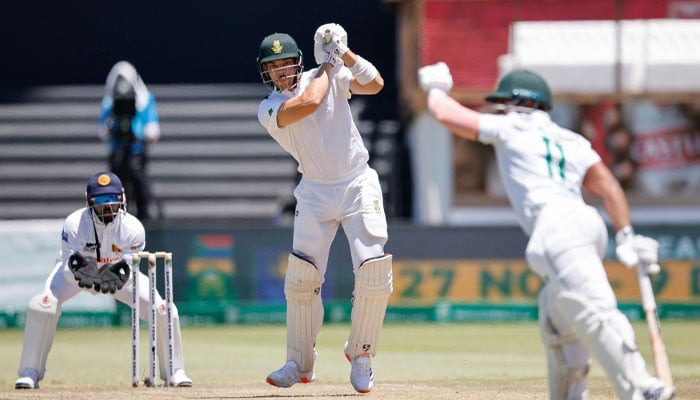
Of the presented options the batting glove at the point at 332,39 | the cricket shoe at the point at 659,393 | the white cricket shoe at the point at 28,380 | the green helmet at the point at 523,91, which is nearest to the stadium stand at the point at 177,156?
the white cricket shoe at the point at 28,380

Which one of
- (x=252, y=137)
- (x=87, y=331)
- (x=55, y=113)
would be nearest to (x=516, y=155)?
(x=87, y=331)

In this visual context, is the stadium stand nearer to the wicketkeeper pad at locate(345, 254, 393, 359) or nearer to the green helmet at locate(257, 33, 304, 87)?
the wicketkeeper pad at locate(345, 254, 393, 359)

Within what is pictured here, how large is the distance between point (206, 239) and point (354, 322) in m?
7.19

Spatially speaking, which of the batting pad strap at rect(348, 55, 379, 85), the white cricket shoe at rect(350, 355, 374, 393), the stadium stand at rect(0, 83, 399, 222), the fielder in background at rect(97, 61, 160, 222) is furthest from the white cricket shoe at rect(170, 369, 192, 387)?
the stadium stand at rect(0, 83, 399, 222)

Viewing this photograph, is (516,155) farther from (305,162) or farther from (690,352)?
(690,352)

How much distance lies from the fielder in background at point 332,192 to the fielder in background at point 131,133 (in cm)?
837

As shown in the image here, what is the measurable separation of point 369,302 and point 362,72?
1.27 m

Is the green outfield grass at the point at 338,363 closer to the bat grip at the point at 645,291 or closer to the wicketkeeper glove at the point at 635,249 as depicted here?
the bat grip at the point at 645,291

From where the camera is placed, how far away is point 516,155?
5988mm

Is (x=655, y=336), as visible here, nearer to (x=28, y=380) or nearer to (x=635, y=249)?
(x=635, y=249)

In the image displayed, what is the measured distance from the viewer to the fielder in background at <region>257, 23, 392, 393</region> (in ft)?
24.7

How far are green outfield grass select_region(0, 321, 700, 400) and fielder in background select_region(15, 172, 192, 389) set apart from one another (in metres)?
0.25

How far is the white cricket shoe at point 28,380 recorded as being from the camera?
8.17 m

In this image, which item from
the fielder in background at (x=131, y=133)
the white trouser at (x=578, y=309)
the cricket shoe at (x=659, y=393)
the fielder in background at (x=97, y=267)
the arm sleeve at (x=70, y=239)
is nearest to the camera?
the cricket shoe at (x=659, y=393)
